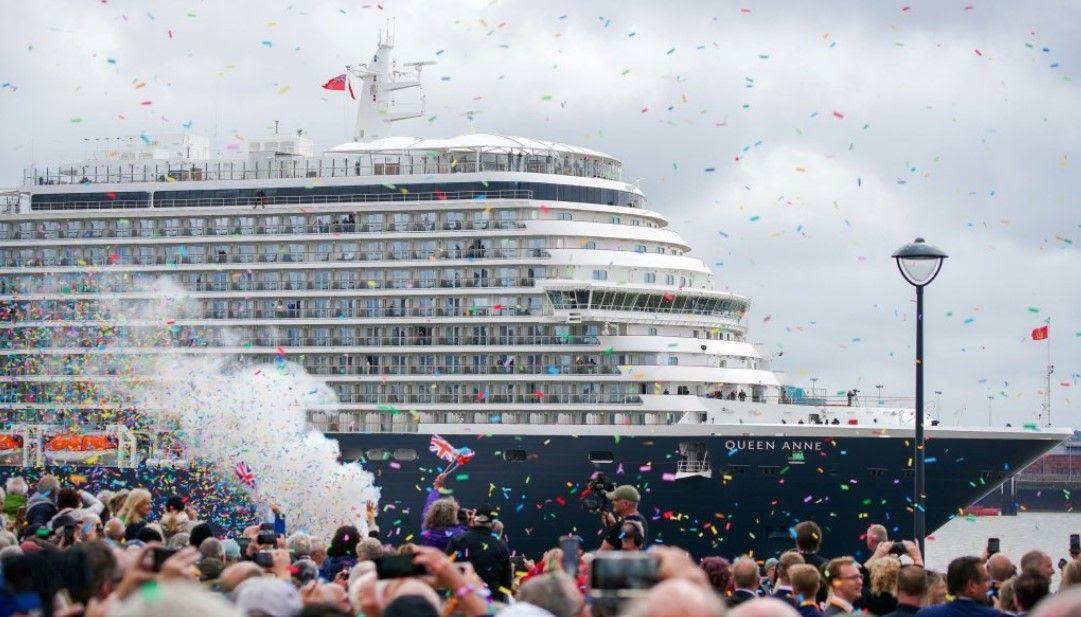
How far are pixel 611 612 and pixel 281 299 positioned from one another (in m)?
44.2

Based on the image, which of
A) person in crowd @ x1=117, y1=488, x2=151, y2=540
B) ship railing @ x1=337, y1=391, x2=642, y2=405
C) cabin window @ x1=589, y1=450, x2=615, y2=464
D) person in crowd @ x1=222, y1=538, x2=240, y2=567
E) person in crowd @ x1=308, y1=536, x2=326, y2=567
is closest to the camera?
person in crowd @ x1=222, y1=538, x2=240, y2=567

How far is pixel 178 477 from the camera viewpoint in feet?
164

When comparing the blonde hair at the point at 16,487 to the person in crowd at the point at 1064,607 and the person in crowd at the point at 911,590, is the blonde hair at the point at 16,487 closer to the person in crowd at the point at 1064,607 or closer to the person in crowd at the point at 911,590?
the person in crowd at the point at 911,590

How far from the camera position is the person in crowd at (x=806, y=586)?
11.7 m

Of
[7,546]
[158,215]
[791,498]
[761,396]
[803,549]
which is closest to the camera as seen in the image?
[7,546]

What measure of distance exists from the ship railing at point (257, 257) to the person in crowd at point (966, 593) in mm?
37850

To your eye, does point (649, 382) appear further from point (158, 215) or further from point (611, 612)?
point (611, 612)

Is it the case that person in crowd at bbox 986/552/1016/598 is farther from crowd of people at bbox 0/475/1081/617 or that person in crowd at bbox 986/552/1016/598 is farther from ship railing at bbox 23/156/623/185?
ship railing at bbox 23/156/623/185

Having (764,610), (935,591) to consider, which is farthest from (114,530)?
(764,610)

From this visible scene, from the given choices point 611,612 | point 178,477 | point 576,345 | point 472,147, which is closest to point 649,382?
point 576,345

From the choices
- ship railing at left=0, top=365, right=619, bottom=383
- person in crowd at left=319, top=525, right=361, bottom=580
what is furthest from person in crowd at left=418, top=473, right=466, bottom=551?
ship railing at left=0, top=365, right=619, bottom=383

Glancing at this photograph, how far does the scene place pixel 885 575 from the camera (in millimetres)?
12023

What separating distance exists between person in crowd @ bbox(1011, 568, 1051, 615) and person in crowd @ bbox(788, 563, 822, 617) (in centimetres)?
141

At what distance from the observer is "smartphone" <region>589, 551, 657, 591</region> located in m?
7.12
